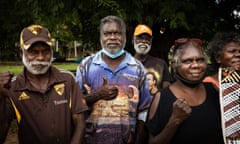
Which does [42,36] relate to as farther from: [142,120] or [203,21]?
[203,21]

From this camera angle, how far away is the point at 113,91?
10.6ft

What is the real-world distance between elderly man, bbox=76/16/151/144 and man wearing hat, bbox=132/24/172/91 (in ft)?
3.48

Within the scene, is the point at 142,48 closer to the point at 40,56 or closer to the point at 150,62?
the point at 150,62

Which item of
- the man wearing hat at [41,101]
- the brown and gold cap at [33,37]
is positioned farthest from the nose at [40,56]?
the brown and gold cap at [33,37]

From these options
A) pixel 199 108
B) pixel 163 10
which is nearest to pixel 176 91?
pixel 199 108

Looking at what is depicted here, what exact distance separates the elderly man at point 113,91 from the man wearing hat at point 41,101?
379 mm

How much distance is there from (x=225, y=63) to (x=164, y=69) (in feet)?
4.93

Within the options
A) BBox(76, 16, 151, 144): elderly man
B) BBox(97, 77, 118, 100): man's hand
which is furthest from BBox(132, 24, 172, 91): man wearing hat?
BBox(97, 77, 118, 100): man's hand

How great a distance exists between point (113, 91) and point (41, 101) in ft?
2.31

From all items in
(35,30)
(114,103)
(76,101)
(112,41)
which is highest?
(35,30)

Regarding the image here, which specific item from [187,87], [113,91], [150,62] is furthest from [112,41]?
[150,62]

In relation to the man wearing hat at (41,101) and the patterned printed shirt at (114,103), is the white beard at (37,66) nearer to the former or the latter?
the man wearing hat at (41,101)

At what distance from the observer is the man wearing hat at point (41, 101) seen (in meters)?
2.81

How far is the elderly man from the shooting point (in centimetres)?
336
